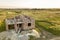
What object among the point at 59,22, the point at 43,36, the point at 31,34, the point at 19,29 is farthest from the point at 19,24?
the point at 59,22

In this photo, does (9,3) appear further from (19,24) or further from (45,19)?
(45,19)

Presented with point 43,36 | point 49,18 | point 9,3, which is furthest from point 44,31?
point 9,3

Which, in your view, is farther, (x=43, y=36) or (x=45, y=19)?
(x=45, y=19)

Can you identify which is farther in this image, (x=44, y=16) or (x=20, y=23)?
(x=44, y=16)

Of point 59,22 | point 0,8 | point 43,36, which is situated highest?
point 0,8

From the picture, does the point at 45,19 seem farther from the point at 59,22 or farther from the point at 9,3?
the point at 9,3

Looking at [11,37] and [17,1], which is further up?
[17,1]
